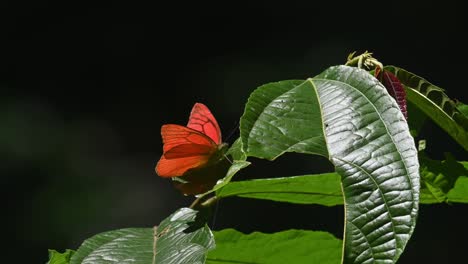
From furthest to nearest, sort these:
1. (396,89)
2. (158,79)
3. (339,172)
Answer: (158,79) → (396,89) → (339,172)

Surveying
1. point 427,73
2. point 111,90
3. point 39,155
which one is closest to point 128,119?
point 111,90

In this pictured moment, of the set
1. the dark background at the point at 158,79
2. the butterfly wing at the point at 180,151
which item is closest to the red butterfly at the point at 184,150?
the butterfly wing at the point at 180,151

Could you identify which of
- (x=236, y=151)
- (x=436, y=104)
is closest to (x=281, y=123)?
(x=236, y=151)

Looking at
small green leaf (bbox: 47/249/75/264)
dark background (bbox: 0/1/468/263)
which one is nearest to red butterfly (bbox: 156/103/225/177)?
small green leaf (bbox: 47/249/75/264)

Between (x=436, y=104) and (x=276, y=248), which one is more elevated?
(x=436, y=104)

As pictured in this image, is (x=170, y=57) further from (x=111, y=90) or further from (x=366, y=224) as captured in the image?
(x=366, y=224)

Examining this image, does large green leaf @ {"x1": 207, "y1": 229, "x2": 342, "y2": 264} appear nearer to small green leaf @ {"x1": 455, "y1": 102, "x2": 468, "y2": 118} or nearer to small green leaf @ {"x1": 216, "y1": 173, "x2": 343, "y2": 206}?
small green leaf @ {"x1": 216, "y1": 173, "x2": 343, "y2": 206}

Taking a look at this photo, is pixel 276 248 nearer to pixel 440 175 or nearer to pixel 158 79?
pixel 440 175

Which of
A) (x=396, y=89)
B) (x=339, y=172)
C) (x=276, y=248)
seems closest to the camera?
(x=339, y=172)
